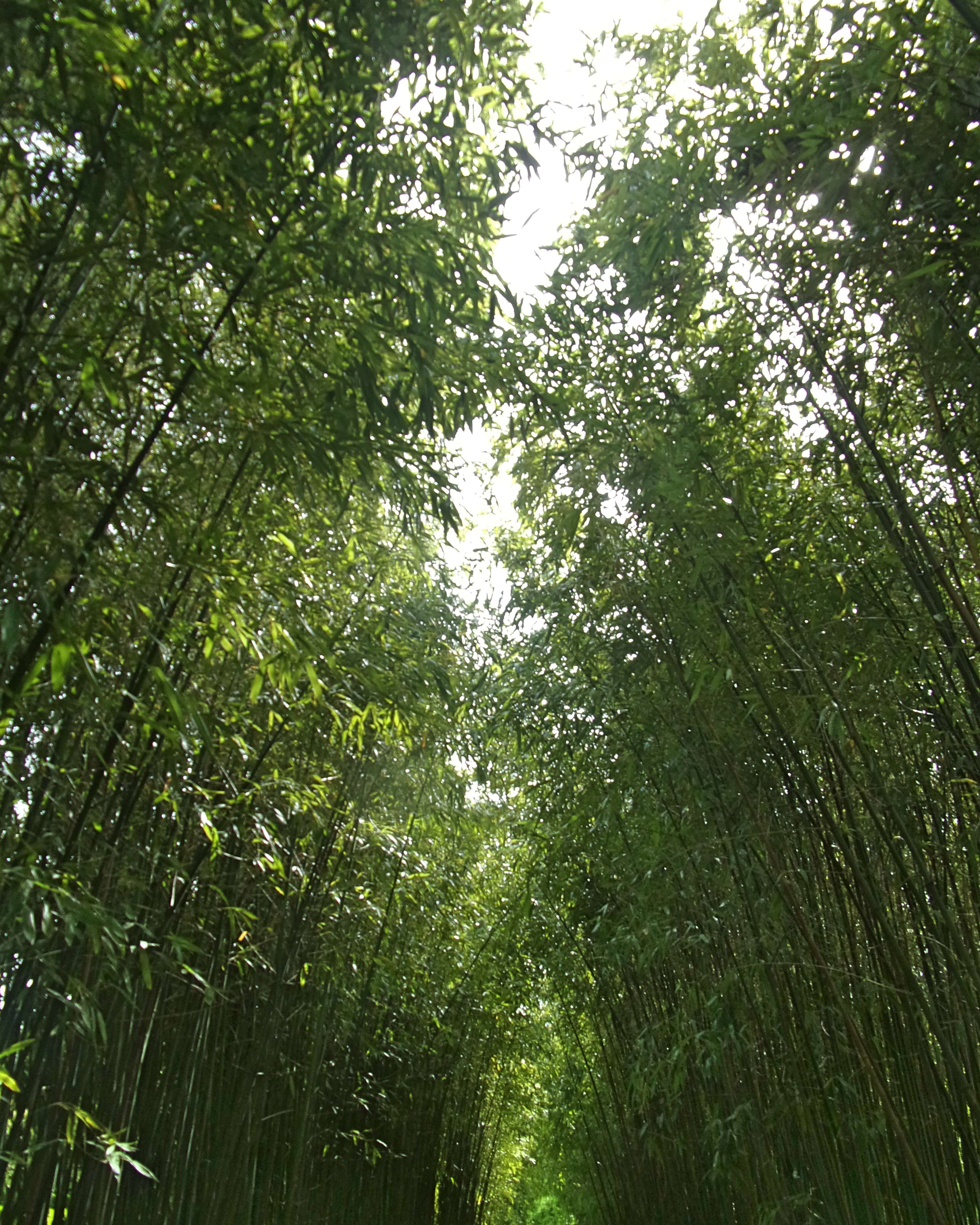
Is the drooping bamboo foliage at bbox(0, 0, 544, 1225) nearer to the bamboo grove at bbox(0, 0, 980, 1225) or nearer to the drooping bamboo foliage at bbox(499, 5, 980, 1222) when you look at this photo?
the bamboo grove at bbox(0, 0, 980, 1225)

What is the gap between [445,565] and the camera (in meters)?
4.41

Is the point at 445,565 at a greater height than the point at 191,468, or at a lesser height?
greater

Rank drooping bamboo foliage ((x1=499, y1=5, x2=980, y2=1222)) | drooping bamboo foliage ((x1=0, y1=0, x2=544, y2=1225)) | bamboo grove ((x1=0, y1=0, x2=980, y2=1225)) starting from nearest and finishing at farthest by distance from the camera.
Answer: drooping bamboo foliage ((x1=0, y1=0, x2=544, y2=1225)) < bamboo grove ((x1=0, y1=0, x2=980, y2=1225)) < drooping bamboo foliage ((x1=499, y1=5, x2=980, y2=1222))

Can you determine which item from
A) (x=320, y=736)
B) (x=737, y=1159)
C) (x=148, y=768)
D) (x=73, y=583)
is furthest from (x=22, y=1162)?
(x=737, y=1159)

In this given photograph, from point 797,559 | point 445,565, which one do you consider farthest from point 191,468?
point 445,565

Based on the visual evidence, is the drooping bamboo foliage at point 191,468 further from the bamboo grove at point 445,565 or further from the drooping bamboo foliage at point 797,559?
the drooping bamboo foliage at point 797,559

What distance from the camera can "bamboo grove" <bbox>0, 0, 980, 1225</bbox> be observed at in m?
2.00

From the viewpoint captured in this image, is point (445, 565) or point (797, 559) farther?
point (445, 565)

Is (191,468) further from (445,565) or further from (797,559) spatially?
(445,565)

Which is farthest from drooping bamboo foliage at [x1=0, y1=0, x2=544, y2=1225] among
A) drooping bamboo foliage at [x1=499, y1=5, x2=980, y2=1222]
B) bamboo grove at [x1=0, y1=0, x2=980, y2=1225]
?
drooping bamboo foliage at [x1=499, y1=5, x2=980, y2=1222]

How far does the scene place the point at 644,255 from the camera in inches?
113

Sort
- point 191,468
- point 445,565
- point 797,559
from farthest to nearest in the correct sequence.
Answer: point 445,565
point 797,559
point 191,468

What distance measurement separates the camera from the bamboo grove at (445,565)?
200 centimetres

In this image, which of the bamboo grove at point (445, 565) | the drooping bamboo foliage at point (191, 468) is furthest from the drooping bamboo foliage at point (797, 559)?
the drooping bamboo foliage at point (191, 468)
